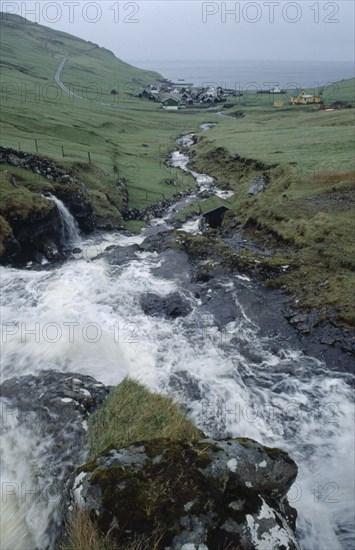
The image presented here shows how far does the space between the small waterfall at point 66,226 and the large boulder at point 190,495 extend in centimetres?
2825

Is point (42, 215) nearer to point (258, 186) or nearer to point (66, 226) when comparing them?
point (66, 226)

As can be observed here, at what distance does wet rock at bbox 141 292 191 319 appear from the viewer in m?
21.5

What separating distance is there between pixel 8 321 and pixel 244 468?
576 inches

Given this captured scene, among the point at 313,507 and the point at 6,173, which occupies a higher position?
the point at 6,173

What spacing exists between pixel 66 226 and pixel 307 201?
74.4ft

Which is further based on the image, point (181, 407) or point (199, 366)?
point (199, 366)

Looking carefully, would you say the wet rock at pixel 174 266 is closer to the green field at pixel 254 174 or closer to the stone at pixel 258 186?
the green field at pixel 254 174

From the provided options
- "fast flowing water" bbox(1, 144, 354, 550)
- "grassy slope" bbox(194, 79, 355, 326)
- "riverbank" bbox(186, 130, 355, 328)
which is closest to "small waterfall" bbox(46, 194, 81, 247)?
"fast flowing water" bbox(1, 144, 354, 550)

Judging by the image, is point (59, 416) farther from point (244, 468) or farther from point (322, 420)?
point (322, 420)

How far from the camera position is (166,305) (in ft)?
73.4

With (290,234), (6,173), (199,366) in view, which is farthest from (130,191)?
(199,366)

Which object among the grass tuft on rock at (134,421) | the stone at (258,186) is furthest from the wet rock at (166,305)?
the stone at (258,186)

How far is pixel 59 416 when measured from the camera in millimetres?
11086

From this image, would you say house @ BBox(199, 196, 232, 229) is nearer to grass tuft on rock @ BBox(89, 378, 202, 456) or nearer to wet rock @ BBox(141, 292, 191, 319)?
wet rock @ BBox(141, 292, 191, 319)
